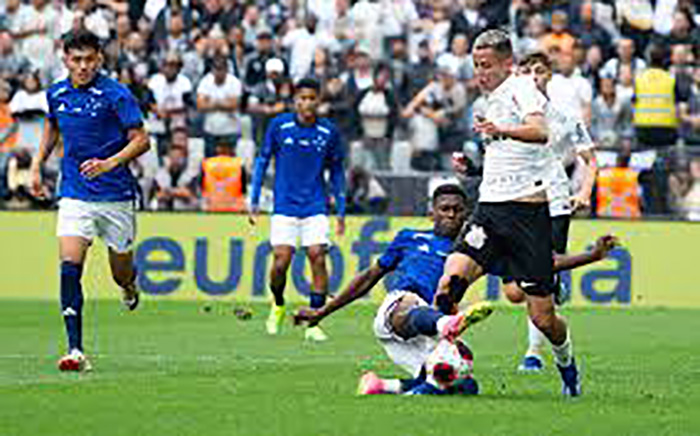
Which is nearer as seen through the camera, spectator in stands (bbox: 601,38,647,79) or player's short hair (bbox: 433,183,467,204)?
player's short hair (bbox: 433,183,467,204)

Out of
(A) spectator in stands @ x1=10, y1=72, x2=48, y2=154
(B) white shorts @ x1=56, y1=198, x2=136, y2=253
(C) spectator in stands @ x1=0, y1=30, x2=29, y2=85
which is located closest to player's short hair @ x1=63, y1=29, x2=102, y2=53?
(B) white shorts @ x1=56, y1=198, x2=136, y2=253

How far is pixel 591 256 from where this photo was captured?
528 inches

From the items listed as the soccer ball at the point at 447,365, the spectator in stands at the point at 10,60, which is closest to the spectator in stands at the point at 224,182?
the spectator in stands at the point at 10,60

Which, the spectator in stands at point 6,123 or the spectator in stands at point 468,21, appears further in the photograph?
the spectator in stands at point 468,21

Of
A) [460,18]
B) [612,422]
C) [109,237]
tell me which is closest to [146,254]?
[460,18]

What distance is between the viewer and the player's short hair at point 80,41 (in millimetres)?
14812

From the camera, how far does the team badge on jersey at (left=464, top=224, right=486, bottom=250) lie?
12.4 meters

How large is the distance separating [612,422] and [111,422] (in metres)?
2.82

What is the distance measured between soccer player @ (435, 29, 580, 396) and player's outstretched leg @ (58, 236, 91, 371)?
349 centimetres

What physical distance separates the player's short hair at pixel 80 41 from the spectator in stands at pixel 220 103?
11840 millimetres

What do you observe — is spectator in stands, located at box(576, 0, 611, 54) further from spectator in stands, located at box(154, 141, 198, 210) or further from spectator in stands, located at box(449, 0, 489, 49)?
spectator in stands, located at box(154, 141, 198, 210)

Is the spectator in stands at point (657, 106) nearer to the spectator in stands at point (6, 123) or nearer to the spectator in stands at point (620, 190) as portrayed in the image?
the spectator in stands at point (620, 190)

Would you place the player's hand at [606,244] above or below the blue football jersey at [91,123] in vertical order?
below

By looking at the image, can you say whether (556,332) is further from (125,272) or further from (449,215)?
(125,272)
